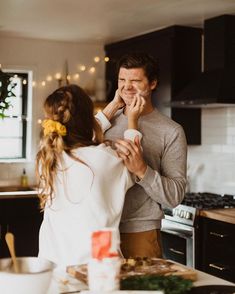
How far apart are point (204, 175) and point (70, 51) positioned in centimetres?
216

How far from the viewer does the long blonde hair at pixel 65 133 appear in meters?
2.12

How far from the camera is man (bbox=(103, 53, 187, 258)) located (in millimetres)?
2419

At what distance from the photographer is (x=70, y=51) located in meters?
6.36

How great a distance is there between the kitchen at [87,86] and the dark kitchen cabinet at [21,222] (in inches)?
25.4

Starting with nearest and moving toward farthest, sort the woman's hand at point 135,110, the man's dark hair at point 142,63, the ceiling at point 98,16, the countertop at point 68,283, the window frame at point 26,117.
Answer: the countertop at point 68,283 < the woman's hand at point 135,110 < the man's dark hair at point 142,63 < the ceiling at point 98,16 < the window frame at point 26,117

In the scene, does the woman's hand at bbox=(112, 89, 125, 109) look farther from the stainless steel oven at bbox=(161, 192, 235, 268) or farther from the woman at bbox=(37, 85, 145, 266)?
the stainless steel oven at bbox=(161, 192, 235, 268)

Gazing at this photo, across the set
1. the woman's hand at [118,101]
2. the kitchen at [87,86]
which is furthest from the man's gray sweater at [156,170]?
the kitchen at [87,86]

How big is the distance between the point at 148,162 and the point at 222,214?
1.86 meters

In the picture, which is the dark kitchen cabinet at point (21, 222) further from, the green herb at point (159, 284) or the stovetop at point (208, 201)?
the green herb at point (159, 284)

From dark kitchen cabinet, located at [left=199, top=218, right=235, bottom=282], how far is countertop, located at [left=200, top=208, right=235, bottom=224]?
0.04 meters

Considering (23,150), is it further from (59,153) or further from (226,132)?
(59,153)

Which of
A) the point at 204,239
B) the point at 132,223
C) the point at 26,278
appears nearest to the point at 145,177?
the point at 132,223

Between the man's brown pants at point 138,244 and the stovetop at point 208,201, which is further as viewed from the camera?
the stovetop at point 208,201

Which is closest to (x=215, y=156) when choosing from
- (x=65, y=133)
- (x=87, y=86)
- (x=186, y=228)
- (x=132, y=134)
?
(x=186, y=228)
